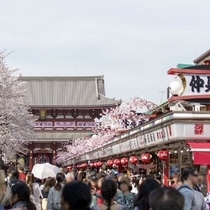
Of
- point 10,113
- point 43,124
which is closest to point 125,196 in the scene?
point 10,113

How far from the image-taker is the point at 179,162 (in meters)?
21.7

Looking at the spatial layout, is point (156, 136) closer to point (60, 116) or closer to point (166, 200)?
point (166, 200)

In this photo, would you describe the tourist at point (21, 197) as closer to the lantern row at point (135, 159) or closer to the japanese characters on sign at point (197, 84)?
the japanese characters on sign at point (197, 84)

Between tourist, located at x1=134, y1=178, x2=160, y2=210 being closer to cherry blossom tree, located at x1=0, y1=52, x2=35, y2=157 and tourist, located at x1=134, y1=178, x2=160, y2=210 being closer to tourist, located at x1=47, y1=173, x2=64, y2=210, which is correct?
tourist, located at x1=47, y1=173, x2=64, y2=210

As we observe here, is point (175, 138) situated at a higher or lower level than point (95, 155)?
lower

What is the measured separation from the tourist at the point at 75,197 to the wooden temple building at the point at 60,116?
67357mm

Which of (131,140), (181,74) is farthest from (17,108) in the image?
(181,74)

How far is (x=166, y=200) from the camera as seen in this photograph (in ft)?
15.1

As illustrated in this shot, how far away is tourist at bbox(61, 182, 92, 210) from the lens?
16.5ft

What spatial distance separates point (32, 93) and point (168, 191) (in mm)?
75356

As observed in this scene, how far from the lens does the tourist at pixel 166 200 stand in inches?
180

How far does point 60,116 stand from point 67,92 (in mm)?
4431

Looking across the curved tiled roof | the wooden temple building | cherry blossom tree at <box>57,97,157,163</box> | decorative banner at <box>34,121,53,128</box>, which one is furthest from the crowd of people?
the curved tiled roof

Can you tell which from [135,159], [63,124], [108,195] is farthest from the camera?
[63,124]
